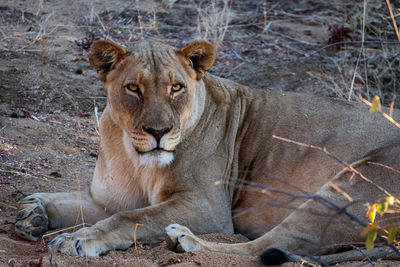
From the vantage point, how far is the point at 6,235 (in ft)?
12.3

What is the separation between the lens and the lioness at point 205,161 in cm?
361

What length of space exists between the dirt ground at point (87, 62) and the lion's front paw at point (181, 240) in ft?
0.24

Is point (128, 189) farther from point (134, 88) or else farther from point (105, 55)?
point (105, 55)

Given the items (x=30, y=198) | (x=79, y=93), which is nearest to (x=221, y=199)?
(x=30, y=198)

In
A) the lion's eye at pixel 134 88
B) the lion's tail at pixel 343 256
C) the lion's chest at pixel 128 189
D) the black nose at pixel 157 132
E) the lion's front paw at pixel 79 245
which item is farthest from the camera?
the lion's chest at pixel 128 189

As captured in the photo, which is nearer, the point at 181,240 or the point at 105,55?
the point at 181,240

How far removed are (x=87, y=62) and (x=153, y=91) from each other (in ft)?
11.1

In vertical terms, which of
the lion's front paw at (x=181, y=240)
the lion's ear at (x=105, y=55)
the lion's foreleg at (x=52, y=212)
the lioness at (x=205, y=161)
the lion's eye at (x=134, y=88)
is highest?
the lion's ear at (x=105, y=55)

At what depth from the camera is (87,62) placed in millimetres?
6930

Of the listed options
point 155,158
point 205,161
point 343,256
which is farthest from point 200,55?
point 343,256

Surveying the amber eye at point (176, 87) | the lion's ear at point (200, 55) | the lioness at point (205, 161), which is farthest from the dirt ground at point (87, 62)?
the lion's ear at point (200, 55)

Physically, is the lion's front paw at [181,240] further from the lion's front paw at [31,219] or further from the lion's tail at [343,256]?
the lion's front paw at [31,219]

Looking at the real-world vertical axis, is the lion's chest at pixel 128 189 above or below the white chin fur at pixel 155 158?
below

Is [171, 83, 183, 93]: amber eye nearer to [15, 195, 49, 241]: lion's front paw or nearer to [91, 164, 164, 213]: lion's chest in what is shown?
[91, 164, 164, 213]: lion's chest
